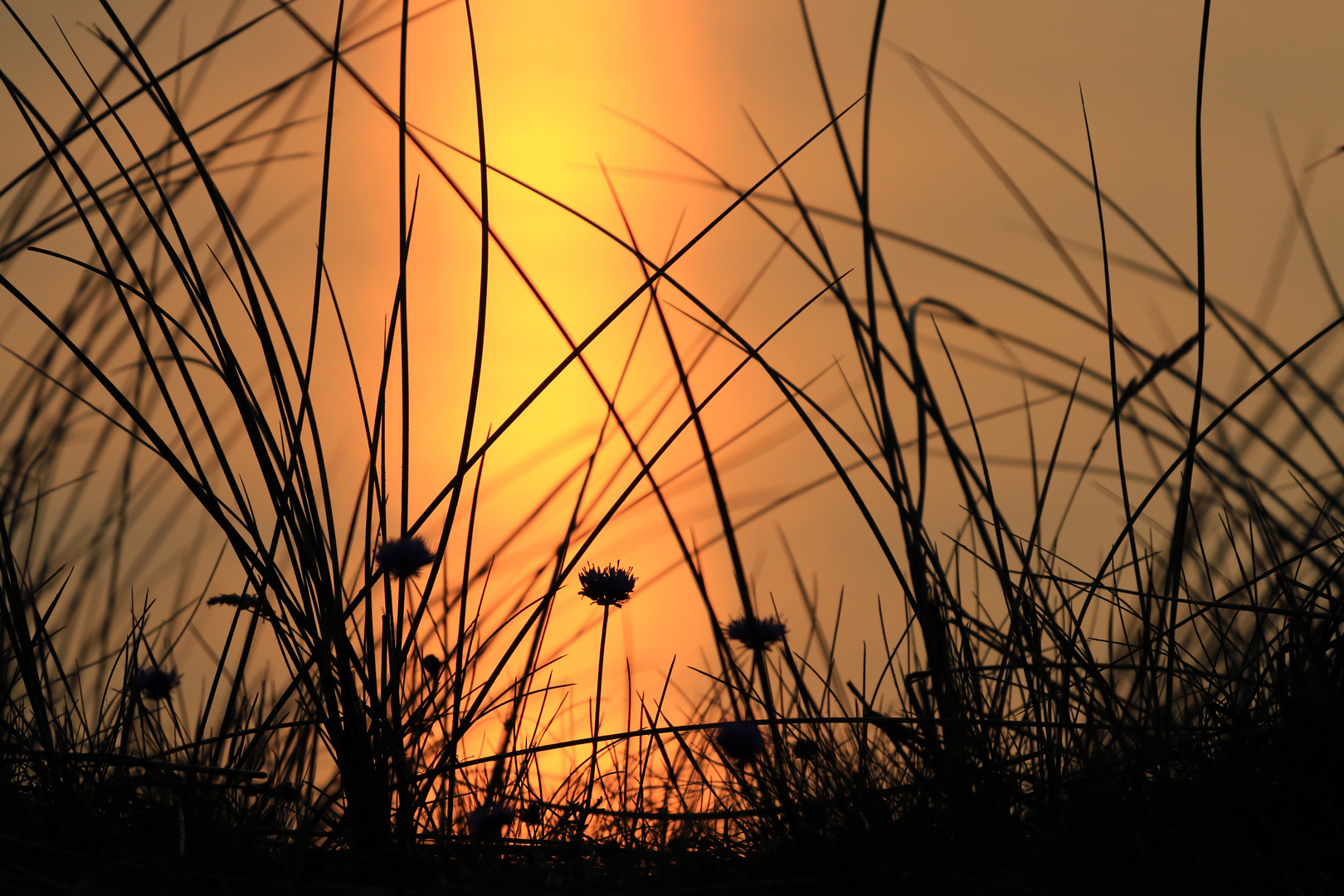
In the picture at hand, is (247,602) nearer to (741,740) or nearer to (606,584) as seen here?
(606,584)

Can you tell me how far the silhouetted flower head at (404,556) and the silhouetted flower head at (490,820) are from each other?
0.76 ft

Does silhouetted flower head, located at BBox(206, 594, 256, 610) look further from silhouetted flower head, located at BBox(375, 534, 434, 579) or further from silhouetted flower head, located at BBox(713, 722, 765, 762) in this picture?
silhouetted flower head, located at BBox(713, 722, 765, 762)

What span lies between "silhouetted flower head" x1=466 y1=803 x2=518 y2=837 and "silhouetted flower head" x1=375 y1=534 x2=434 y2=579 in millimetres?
233

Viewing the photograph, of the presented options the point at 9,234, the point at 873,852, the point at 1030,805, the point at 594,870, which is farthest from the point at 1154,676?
the point at 9,234

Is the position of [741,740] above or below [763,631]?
below

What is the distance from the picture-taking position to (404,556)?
3.06 feet

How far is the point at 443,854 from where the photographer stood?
0.78 meters

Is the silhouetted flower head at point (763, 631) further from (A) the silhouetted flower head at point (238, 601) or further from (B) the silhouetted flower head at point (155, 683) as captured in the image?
(B) the silhouetted flower head at point (155, 683)

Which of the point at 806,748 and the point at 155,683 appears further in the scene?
the point at 155,683

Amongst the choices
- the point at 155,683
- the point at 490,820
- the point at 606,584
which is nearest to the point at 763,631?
the point at 606,584

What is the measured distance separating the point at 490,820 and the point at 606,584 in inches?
14.7

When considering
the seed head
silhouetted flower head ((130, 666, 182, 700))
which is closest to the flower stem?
the seed head

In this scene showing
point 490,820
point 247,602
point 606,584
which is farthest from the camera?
point 606,584

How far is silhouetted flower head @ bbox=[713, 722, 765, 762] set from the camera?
2.78ft
